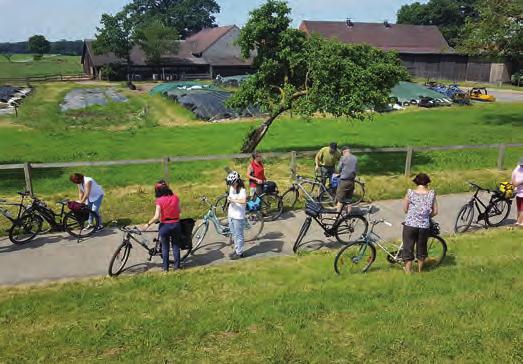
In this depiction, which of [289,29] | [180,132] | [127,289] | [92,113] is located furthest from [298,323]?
[92,113]

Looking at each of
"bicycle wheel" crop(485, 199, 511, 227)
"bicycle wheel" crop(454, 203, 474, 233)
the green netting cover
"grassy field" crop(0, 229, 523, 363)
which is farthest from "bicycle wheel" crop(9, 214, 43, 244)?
the green netting cover

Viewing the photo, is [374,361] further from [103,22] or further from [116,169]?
[103,22]

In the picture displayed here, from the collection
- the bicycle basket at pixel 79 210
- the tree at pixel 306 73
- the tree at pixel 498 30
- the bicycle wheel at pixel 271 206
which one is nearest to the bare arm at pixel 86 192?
the bicycle basket at pixel 79 210

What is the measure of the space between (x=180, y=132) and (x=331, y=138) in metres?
8.31

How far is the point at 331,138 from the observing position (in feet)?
76.6

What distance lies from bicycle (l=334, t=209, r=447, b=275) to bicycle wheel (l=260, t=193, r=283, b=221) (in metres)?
3.37

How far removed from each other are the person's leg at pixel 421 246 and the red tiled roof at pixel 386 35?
59.0 m

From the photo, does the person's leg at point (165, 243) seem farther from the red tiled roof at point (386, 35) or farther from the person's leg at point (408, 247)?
the red tiled roof at point (386, 35)

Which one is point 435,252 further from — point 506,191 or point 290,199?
point 290,199

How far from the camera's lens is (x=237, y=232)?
918cm

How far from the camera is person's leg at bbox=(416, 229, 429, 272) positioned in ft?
26.0

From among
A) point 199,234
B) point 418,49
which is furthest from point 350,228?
point 418,49

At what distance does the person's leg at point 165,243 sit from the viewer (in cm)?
A: 839

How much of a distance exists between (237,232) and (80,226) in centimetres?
377
